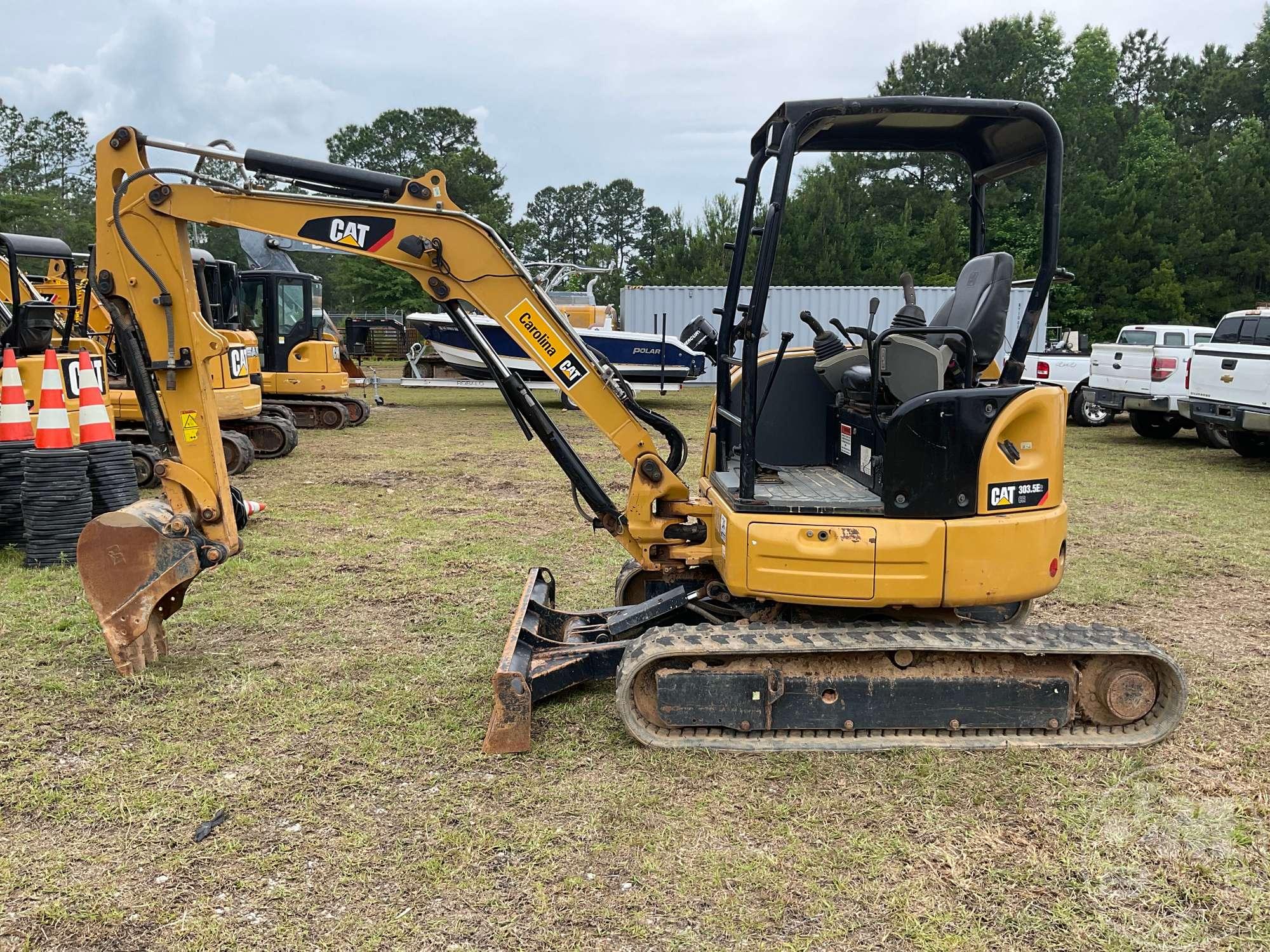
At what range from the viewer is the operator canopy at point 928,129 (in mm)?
4414

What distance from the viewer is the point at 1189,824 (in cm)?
379

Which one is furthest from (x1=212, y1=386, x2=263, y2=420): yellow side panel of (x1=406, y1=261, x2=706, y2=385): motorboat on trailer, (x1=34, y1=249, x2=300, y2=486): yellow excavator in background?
(x1=406, y1=261, x2=706, y2=385): motorboat on trailer

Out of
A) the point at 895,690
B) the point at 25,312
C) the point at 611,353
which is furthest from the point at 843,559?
the point at 611,353

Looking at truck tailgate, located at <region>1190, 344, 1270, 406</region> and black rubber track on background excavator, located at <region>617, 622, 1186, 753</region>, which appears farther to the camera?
truck tailgate, located at <region>1190, 344, 1270, 406</region>

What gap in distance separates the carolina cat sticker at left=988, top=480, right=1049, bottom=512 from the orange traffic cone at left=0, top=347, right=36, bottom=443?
715 centimetres

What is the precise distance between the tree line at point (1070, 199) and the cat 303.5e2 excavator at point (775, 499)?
21046 millimetres

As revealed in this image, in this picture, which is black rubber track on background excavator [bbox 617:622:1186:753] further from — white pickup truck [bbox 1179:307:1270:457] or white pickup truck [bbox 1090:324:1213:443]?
white pickup truck [bbox 1090:324:1213:443]

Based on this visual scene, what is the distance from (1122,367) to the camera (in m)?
15.7

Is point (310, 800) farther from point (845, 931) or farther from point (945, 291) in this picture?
point (945, 291)

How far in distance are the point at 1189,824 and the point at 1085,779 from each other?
16.4 inches

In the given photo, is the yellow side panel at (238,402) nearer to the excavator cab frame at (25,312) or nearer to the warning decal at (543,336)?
the excavator cab frame at (25,312)

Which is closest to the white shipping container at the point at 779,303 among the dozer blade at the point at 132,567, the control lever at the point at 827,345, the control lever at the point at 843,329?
the control lever at the point at 843,329

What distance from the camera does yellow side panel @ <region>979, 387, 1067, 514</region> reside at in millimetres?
4398

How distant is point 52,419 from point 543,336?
4.56 metres
